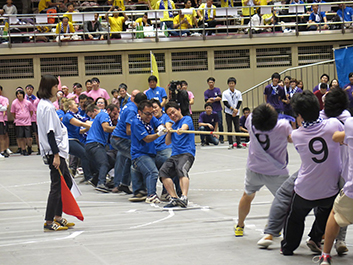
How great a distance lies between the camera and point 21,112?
61.2 feet

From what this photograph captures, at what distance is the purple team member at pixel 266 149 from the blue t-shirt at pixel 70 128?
20.3 ft

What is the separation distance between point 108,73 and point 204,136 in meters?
4.21

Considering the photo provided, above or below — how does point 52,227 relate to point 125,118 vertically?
below

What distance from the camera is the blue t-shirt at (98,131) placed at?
11102 mm

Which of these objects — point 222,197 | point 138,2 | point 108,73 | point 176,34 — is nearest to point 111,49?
point 108,73

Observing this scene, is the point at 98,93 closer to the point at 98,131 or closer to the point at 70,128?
the point at 70,128

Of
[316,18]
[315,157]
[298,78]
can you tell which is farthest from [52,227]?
[316,18]

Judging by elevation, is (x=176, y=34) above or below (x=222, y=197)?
above

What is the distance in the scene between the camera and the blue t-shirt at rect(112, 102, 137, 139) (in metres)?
9.85

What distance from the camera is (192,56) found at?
20.7 metres

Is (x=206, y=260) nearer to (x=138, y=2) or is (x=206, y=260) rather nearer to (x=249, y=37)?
(x=249, y=37)

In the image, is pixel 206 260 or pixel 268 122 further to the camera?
pixel 268 122

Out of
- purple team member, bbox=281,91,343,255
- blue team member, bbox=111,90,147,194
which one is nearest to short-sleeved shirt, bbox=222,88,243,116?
blue team member, bbox=111,90,147,194

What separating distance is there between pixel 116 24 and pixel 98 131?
994cm
